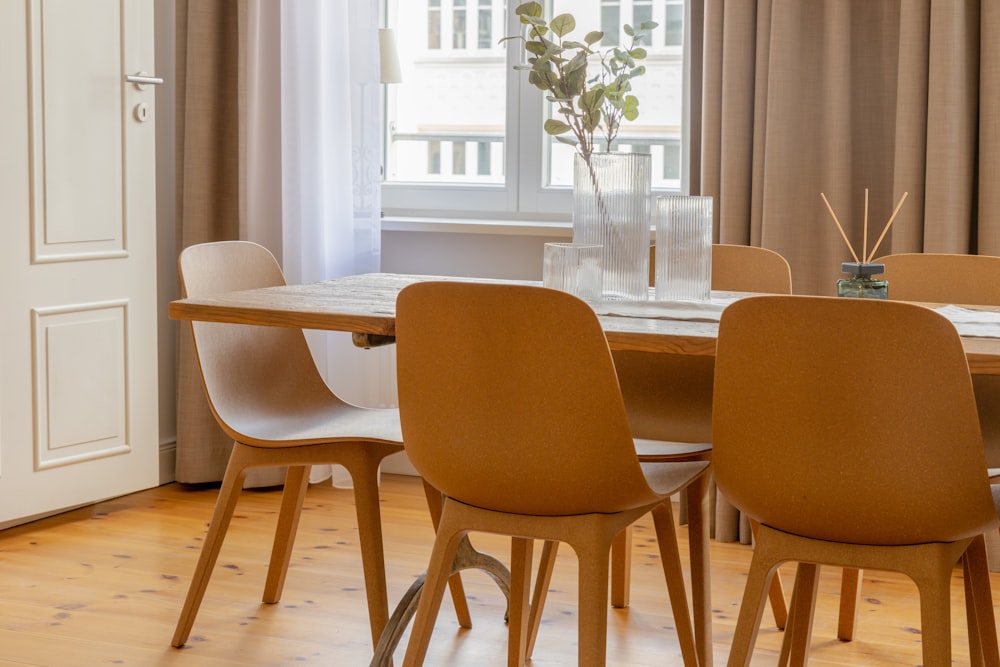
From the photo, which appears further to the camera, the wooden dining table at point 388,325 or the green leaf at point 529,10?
the green leaf at point 529,10

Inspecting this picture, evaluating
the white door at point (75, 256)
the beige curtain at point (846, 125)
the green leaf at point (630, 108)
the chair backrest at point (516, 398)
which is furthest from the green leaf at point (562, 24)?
the white door at point (75, 256)

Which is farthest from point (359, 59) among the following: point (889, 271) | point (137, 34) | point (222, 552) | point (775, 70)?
point (889, 271)

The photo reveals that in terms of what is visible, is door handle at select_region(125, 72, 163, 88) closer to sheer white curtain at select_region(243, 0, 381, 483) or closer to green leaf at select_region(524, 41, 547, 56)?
sheer white curtain at select_region(243, 0, 381, 483)

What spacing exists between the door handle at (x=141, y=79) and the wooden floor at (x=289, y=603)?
1252 mm

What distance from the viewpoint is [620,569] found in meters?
2.79

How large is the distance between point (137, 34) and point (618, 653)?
2234mm

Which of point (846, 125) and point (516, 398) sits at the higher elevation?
point (846, 125)

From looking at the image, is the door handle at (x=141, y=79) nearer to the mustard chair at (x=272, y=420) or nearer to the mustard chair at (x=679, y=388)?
the mustard chair at (x=272, y=420)

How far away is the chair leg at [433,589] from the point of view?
186 centimetres

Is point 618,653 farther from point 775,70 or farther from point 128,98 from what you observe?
point 128,98

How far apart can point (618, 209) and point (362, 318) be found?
1.74 feet

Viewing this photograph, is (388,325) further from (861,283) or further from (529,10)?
(861,283)

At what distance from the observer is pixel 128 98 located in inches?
137

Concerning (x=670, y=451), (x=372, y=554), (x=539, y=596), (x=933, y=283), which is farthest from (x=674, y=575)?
(x=933, y=283)
